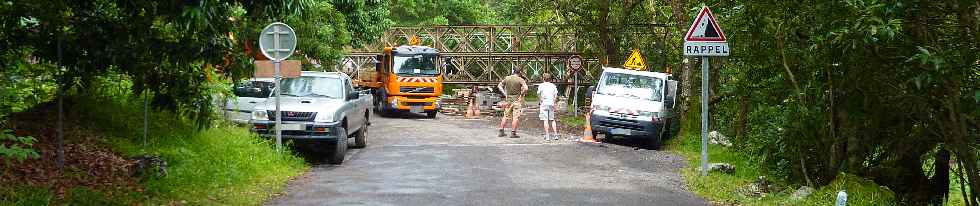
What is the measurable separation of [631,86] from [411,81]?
1027 cm

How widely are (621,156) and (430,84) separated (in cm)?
1378

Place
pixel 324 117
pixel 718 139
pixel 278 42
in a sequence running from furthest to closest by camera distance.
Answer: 1. pixel 718 139
2. pixel 324 117
3. pixel 278 42

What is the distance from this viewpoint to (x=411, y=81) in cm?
3034

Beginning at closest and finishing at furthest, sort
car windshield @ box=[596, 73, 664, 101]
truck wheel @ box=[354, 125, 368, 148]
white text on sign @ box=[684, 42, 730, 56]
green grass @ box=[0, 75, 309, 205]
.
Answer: green grass @ box=[0, 75, 309, 205], white text on sign @ box=[684, 42, 730, 56], truck wheel @ box=[354, 125, 368, 148], car windshield @ box=[596, 73, 664, 101]

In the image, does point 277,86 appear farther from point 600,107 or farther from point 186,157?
point 600,107

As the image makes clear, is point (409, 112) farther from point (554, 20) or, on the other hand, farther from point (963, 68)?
point (963, 68)

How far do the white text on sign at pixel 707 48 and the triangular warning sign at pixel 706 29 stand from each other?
6 cm

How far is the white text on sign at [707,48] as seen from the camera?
12.9 meters

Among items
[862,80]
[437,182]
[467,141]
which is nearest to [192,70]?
[437,182]

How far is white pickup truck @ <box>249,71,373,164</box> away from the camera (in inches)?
613

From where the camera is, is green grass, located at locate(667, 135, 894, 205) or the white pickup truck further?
the white pickup truck

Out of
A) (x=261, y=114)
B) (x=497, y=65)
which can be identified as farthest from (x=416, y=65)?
(x=261, y=114)

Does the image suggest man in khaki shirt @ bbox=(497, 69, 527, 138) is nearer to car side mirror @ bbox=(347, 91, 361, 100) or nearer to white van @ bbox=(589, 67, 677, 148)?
white van @ bbox=(589, 67, 677, 148)

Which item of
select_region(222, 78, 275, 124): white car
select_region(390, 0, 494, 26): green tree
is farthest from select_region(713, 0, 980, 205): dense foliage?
select_region(390, 0, 494, 26): green tree
